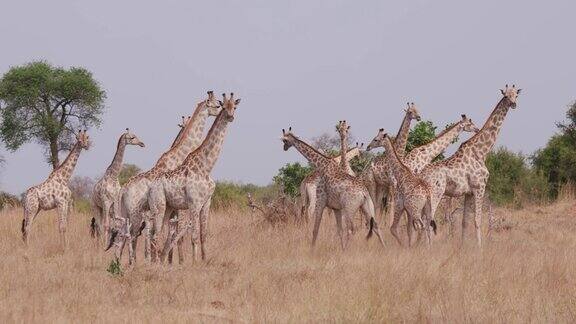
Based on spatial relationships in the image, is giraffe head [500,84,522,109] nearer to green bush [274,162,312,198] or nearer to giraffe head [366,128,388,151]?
giraffe head [366,128,388,151]

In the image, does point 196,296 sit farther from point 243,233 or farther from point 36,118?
point 36,118

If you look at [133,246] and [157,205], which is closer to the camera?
[157,205]

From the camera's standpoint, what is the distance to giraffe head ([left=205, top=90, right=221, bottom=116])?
44.5 feet

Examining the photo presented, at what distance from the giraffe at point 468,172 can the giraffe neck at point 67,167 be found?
20.8 feet

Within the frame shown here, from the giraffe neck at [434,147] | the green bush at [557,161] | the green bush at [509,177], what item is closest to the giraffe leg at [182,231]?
the giraffe neck at [434,147]

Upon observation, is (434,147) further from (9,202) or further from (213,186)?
(9,202)

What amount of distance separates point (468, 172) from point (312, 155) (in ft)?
8.41

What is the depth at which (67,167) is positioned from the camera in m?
15.6

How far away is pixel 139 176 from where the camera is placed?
40.0ft

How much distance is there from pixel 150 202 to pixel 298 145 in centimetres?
338

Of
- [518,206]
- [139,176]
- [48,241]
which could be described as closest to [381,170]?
[139,176]

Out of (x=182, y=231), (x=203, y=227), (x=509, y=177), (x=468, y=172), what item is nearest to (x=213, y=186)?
(x=203, y=227)

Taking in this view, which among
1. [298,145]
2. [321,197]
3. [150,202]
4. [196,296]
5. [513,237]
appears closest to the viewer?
[196,296]

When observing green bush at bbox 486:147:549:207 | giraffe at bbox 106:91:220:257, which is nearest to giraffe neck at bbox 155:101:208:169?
giraffe at bbox 106:91:220:257
